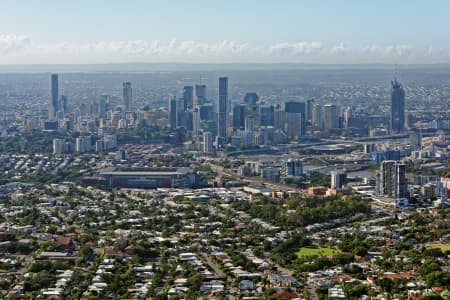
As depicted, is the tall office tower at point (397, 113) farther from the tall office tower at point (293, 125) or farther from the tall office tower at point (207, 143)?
the tall office tower at point (207, 143)

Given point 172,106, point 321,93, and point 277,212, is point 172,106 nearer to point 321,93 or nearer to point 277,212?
point 277,212

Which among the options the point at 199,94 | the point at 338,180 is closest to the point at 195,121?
the point at 199,94

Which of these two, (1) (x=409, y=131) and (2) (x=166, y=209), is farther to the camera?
(1) (x=409, y=131)

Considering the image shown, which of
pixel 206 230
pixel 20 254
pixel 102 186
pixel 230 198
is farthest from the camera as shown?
pixel 102 186

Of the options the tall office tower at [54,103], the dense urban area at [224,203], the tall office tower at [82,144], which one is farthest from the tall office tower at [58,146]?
the tall office tower at [54,103]

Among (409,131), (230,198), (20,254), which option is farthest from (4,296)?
(409,131)

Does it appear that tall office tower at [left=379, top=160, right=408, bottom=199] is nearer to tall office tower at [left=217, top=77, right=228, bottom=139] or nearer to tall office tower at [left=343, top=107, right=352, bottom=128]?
tall office tower at [left=217, top=77, right=228, bottom=139]
